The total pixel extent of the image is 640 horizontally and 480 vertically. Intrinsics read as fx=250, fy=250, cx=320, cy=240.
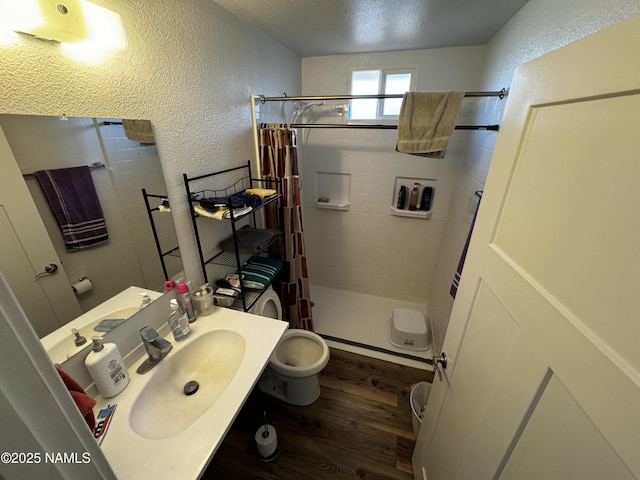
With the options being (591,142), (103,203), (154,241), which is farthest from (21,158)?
(591,142)

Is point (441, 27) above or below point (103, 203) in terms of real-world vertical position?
above

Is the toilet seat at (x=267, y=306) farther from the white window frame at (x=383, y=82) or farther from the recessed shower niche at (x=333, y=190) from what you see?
the white window frame at (x=383, y=82)

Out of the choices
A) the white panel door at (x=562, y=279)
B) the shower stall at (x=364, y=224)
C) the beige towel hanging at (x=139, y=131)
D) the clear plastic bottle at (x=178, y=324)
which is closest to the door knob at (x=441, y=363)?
the white panel door at (x=562, y=279)

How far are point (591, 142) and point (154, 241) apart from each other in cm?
138

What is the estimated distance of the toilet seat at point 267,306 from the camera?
1.57 m

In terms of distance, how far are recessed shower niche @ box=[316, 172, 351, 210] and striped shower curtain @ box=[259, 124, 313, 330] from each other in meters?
0.68

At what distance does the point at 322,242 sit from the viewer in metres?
Result: 2.79

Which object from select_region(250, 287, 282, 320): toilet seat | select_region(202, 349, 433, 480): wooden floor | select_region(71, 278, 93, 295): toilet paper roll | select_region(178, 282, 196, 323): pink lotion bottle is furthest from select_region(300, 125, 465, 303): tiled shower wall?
select_region(71, 278, 93, 295): toilet paper roll

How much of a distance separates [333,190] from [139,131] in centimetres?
178

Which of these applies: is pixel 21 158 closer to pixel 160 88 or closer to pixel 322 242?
pixel 160 88

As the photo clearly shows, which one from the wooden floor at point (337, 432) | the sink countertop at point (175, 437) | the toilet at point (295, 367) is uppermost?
the sink countertop at point (175, 437)

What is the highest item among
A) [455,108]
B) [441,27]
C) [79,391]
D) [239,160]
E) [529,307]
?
[441,27]

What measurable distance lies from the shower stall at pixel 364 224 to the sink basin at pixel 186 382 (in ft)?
4.35

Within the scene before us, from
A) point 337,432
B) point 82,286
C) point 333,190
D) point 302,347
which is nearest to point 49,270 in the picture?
point 82,286
